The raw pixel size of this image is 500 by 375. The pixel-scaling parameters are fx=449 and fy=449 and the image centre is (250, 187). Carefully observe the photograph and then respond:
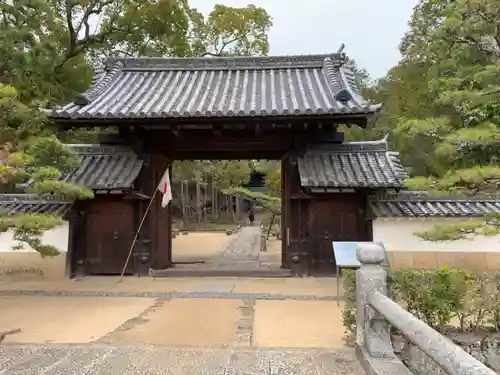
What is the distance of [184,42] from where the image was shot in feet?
64.3

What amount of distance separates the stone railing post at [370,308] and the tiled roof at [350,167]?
474 centimetres

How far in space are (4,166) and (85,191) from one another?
1.77 meters

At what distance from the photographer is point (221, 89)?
1166 centimetres

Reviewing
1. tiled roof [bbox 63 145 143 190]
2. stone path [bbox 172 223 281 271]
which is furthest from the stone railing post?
stone path [bbox 172 223 281 271]

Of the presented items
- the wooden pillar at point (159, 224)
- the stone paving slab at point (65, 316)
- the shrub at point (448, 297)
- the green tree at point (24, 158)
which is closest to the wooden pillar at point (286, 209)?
the wooden pillar at point (159, 224)

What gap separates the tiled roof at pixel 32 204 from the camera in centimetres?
997

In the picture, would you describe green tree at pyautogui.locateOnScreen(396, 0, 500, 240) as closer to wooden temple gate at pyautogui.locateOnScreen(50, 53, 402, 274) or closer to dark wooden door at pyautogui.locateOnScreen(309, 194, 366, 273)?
wooden temple gate at pyautogui.locateOnScreen(50, 53, 402, 274)

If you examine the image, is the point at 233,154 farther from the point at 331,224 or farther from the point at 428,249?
the point at 428,249

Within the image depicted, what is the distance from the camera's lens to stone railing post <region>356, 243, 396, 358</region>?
14.2 ft

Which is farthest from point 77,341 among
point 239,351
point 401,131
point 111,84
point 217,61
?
point 217,61

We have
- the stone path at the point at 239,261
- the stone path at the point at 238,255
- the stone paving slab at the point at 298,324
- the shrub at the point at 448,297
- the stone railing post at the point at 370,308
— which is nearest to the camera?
the stone railing post at the point at 370,308

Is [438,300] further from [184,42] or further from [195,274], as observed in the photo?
[184,42]

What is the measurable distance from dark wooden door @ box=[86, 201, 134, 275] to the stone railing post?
665 centimetres

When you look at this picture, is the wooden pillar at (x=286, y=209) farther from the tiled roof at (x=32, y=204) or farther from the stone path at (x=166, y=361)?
the stone path at (x=166, y=361)
